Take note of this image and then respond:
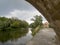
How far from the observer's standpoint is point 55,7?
2213 mm

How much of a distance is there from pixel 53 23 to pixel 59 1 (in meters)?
0.48

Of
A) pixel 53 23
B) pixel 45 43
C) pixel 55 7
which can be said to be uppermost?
pixel 55 7

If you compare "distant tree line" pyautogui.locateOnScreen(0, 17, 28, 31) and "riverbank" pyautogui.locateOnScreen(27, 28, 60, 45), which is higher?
"distant tree line" pyautogui.locateOnScreen(0, 17, 28, 31)

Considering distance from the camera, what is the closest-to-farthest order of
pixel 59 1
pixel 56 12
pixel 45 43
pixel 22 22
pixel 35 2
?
pixel 59 1
pixel 56 12
pixel 35 2
pixel 45 43
pixel 22 22

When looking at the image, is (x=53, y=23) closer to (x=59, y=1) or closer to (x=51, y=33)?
(x=59, y=1)

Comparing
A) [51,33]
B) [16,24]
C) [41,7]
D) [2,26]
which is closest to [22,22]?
[16,24]

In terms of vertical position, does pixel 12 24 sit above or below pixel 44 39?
above

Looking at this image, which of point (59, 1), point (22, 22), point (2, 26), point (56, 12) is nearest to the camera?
point (59, 1)

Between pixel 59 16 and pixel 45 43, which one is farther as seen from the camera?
pixel 45 43

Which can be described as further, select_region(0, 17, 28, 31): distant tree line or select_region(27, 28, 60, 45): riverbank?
select_region(0, 17, 28, 31): distant tree line

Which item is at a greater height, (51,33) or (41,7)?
(41,7)

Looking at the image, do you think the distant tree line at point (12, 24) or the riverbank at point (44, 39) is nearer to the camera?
the riverbank at point (44, 39)

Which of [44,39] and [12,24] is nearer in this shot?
[44,39]

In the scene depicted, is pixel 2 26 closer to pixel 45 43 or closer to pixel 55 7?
pixel 45 43
